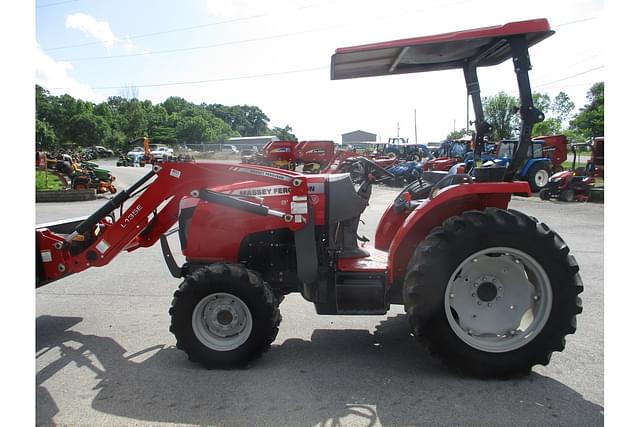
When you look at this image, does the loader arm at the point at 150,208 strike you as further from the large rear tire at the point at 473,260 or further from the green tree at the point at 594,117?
the green tree at the point at 594,117

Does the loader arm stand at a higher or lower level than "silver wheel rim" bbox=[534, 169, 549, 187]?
lower

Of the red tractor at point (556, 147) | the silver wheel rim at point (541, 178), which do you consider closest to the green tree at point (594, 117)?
the red tractor at point (556, 147)

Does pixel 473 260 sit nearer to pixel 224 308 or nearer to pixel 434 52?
pixel 434 52

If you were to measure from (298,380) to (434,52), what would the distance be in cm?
271

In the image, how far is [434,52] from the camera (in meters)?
3.66

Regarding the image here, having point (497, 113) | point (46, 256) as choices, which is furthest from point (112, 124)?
point (46, 256)

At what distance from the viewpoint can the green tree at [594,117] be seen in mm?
45156

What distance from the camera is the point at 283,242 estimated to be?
3.79 m

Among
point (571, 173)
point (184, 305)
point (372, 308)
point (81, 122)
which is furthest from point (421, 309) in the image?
point (81, 122)

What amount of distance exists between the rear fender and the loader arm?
767 millimetres

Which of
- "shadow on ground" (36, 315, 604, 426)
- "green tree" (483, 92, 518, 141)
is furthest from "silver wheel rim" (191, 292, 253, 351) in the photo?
"green tree" (483, 92, 518, 141)

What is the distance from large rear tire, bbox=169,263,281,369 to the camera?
3383 millimetres

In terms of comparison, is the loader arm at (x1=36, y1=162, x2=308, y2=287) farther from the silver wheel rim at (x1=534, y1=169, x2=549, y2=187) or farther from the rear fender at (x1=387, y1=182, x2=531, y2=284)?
the silver wheel rim at (x1=534, y1=169, x2=549, y2=187)

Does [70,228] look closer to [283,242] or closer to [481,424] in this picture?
[283,242]
